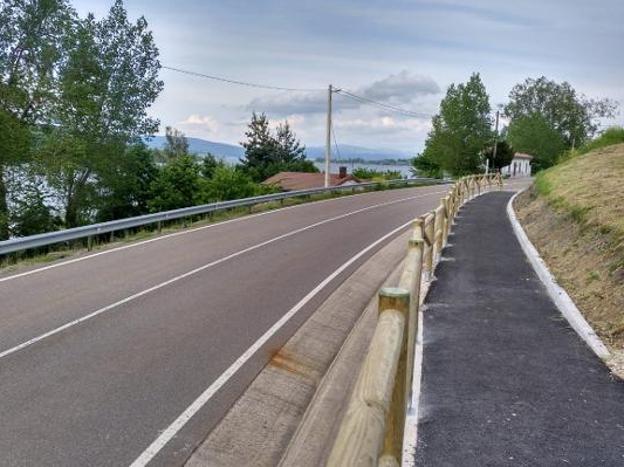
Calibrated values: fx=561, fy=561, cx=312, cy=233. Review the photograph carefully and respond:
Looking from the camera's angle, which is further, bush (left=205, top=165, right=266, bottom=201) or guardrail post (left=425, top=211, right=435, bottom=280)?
bush (left=205, top=165, right=266, bottom=201)

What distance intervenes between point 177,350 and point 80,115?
88.0 feet

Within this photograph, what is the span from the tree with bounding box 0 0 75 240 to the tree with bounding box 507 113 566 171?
78.1m

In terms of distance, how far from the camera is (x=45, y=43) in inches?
1139

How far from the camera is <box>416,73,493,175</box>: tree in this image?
71.6m

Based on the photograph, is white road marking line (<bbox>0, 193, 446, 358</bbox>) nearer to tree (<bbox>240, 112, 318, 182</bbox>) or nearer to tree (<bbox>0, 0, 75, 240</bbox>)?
tree (<bbox>0, 0, 75, 240</bbox>)

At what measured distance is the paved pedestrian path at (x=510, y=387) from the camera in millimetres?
4258

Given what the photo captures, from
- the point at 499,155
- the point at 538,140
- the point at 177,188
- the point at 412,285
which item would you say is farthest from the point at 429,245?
the point at 538,140

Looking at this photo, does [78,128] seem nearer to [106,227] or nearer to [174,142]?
[106,227]

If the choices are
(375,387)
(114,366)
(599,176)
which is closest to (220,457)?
(114,366)

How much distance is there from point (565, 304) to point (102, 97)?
103 ft

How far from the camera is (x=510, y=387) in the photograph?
5.36 metres

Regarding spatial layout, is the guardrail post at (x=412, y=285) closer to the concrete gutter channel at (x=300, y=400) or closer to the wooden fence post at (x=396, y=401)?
the wooden fence post at (x=396, y=401)

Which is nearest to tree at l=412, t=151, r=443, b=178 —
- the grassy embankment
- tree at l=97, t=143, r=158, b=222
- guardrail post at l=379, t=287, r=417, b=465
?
tree at l=97, t=143, r=158, b=222

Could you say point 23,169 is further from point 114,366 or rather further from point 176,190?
point 114,366
